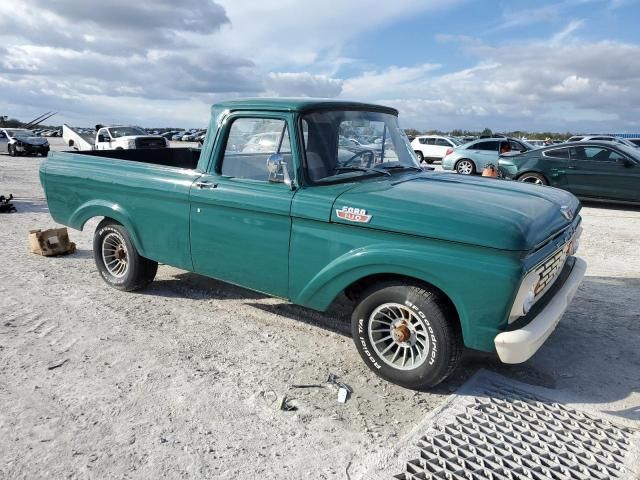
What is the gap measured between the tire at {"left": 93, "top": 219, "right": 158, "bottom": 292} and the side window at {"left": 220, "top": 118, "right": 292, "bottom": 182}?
1.51 meters

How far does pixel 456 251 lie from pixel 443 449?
1.15m

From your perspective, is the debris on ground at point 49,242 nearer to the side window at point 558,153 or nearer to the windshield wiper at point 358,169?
the windshield wiper at point 358,169

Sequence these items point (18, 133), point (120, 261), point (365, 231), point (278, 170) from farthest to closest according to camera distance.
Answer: point (18, 133) → point (120, 261) → point (278, 170) → point (365, 231)

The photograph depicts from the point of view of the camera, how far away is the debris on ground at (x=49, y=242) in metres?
6.36

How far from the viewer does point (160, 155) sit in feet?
21.2

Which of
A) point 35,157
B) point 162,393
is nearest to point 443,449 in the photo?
point 162,393

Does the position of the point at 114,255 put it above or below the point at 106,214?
below

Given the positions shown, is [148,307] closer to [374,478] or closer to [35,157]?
[374,478]

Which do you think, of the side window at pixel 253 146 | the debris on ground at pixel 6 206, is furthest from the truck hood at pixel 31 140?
the side window at pixel 253 146

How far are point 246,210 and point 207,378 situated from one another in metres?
1.30

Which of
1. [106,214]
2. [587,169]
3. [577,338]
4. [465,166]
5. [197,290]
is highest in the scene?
[106,214]

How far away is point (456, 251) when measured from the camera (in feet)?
9.87

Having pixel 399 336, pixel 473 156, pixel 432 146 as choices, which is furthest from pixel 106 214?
pixel 432 146

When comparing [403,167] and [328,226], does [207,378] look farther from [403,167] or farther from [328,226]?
[403,167]
